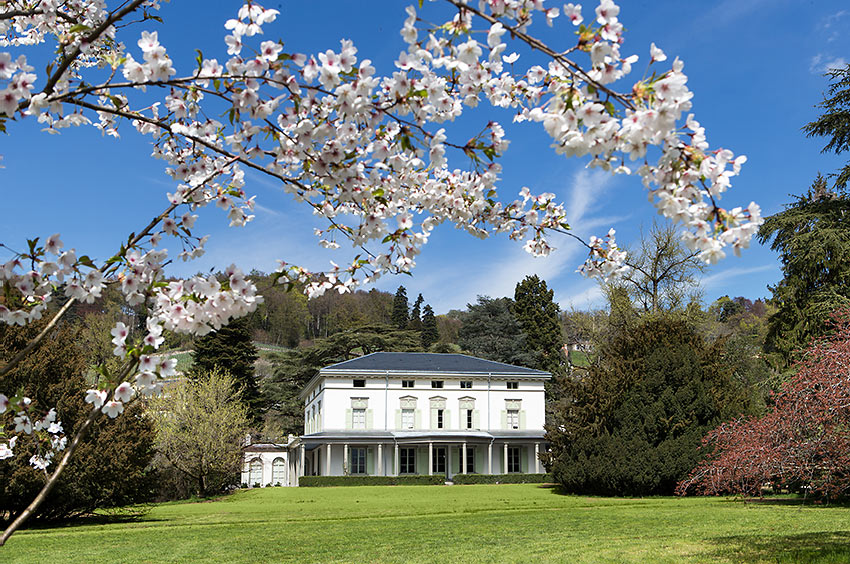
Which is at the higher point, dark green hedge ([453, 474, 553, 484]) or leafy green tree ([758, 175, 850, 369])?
leafy green tree ([758, 175, 850, 369])

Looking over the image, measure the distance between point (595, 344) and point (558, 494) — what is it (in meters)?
11.2

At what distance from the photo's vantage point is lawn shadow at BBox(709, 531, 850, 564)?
7.04m

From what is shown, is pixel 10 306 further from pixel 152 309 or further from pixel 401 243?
pixel 401 243

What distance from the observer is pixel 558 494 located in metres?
21.1

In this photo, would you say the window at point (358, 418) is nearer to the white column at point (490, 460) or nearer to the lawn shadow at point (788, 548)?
the white column at point (490, 460)

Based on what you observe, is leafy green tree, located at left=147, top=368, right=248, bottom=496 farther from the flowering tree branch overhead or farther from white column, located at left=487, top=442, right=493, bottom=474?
the flowering tree branch overhead

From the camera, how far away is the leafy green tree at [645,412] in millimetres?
18656

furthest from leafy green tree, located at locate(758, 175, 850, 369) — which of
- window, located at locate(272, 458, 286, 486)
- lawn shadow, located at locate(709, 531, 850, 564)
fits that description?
window, located at locate(272, 458, 286, 486)

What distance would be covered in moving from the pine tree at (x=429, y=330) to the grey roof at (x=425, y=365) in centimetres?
2646

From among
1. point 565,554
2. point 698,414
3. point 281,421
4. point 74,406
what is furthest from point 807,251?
point 281,421

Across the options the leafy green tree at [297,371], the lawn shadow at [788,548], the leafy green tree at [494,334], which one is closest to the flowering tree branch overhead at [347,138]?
the lawn shadow at [788,548]

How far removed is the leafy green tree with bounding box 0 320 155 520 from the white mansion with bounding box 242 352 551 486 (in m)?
17.4

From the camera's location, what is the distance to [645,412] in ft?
63.5

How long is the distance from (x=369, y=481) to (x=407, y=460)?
4158 millimetres
